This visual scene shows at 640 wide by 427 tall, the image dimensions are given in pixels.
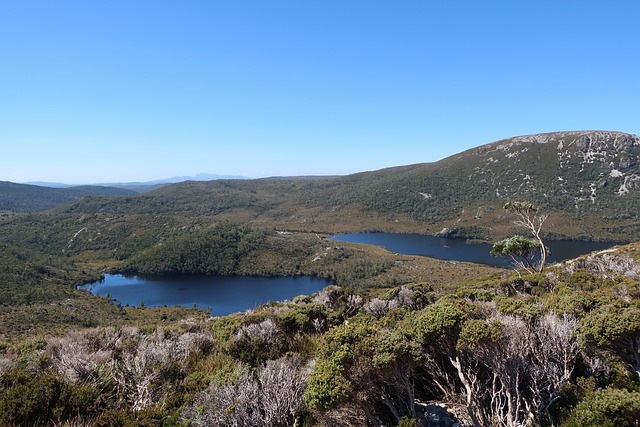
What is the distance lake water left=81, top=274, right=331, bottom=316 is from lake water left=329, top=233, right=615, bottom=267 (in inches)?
2293

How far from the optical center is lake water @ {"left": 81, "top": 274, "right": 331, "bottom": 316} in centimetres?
10631

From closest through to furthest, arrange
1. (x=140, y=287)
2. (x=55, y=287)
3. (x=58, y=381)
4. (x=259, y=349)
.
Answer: (x=58, y=381) → (x=259, y=349) → (x=55, y=287) → (x=140, y=287)

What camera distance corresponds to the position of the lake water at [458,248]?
433 ft

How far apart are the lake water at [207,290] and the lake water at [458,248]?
191 feet

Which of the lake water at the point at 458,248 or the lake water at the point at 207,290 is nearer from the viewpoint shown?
the lake water at the point at 207,290

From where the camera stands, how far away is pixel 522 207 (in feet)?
92.6

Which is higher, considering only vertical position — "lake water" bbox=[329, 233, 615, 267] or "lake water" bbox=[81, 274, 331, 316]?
"lake water" bbox=[329, 233, 615, 267]

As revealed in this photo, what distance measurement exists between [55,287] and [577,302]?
129 metres

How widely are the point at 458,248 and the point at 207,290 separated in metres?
114

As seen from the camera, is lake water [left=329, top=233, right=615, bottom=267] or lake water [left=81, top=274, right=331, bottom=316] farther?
lake water [left=329, top=233, right=615, bottom=267]

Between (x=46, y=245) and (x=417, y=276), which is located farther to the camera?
(x=46, y=245)

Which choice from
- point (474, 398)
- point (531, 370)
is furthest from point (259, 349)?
point (531, 370)

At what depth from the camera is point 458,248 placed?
161125 millimetres

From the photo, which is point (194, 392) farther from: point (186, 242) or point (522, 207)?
point (186, 242)
